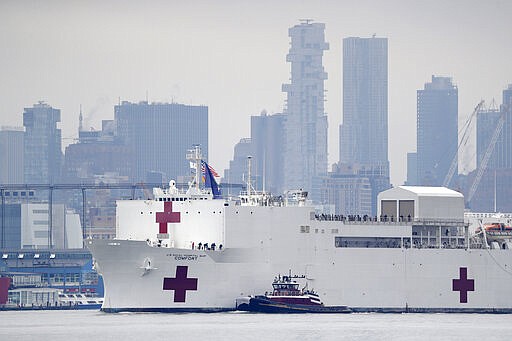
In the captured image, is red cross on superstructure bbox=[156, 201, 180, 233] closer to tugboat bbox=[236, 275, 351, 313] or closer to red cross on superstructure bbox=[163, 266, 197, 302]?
red cross on superstructure bbox=[163, 266, 197, 302]

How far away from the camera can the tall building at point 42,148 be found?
17550 centimetres

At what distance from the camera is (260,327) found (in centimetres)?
5922

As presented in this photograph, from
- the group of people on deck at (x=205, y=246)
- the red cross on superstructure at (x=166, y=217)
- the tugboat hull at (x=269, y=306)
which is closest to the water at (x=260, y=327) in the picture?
the tugboat hull at (x=269, y=306)

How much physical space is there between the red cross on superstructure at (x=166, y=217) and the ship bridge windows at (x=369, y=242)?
6040 mm

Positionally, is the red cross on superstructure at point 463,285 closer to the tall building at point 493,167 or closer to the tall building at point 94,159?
the tall building at point 493,167

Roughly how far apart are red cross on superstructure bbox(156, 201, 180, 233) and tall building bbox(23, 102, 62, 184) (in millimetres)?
109331

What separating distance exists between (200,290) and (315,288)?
4421 millimetres

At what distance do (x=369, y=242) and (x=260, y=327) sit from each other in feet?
28.3

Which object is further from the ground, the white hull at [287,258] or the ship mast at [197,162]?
the ship mast at [197,162]

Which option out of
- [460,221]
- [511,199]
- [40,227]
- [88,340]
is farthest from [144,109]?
[88,340]

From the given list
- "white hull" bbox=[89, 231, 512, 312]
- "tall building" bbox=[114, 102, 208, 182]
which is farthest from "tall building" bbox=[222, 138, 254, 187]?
"white hull" bbox=[89, 231, 512, 312]

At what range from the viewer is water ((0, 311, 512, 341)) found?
186 feet

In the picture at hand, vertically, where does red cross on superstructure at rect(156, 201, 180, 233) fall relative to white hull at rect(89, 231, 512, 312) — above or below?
above

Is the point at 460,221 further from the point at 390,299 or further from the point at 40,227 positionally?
the point at 40,227
